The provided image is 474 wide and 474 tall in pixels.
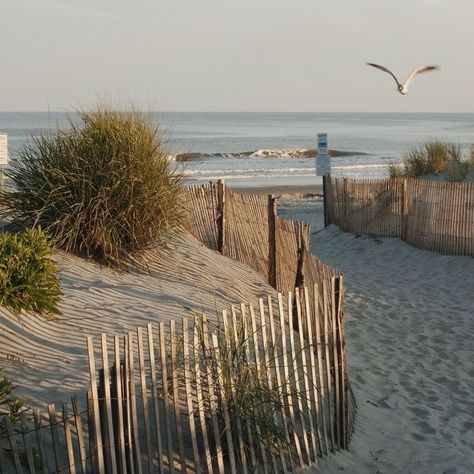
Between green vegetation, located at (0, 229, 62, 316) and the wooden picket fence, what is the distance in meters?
0.81

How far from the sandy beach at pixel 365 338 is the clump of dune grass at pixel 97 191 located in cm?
31

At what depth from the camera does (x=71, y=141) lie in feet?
31.4

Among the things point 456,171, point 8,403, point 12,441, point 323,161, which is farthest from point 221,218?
point 456,171

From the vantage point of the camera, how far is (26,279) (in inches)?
270

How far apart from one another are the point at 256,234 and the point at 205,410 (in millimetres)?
6356

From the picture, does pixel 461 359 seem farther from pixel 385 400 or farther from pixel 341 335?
pixel 341 335

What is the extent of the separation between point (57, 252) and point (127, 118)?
199cm

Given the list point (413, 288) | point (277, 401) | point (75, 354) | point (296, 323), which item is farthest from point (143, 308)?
point (413, 288)

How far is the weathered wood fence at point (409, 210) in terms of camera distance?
1423 centimetres

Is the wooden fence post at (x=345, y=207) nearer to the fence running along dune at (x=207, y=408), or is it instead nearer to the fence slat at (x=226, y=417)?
the fence running along dune at (x=207, y=408)

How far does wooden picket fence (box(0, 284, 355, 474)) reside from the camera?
446 cm

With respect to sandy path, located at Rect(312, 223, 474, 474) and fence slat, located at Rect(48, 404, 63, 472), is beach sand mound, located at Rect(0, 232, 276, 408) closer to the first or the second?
fence slat, located at Rect(48, 404, 63, 472)

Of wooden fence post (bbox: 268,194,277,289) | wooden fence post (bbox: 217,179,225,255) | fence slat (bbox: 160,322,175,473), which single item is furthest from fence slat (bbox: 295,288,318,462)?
wooden fence post (bbox: 217,179,225,255)

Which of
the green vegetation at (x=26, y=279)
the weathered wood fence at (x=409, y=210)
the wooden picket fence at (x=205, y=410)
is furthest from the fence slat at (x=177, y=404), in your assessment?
the weathered wood fence at (x=409, y=210)
